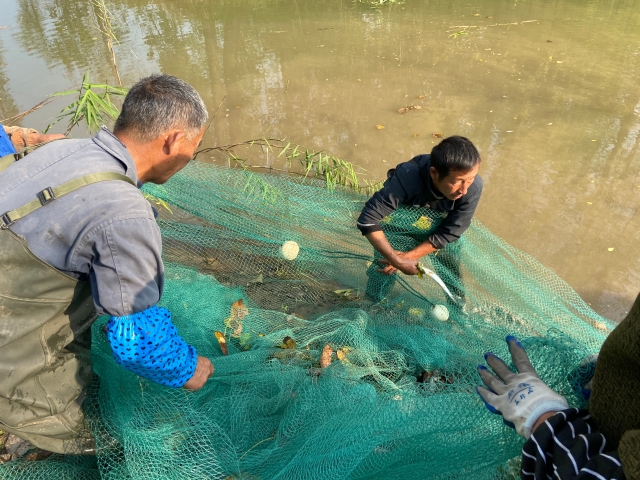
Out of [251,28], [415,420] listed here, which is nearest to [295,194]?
[415,420]

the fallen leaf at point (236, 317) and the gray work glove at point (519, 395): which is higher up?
the gray work glove at point (519, 395)

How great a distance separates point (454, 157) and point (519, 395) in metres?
1.44

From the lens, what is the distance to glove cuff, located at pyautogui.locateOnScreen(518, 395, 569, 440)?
111 cm

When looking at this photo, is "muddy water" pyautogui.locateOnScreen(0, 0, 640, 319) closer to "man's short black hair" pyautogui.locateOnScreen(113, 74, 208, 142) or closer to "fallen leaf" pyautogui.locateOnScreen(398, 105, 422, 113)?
"fallen leaf" pyautogui.locateOnScreen(398, 105, 422, 113)

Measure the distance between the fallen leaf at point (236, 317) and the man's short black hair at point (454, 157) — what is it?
1.34 m

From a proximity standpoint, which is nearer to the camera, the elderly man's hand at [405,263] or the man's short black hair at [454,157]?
the man's short black hair at [454,157]

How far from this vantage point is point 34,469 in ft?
5.49

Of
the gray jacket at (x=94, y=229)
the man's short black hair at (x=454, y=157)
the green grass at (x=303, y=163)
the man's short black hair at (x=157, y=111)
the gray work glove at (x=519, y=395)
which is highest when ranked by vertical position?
the man's short black hair at (x=157, y=111)

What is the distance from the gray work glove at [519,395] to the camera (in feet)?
3.69

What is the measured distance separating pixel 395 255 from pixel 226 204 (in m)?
1.23

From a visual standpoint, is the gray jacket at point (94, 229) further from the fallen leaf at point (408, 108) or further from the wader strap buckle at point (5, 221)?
the fallen leaf at point (408, 108)

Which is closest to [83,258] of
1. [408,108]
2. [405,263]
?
[405,263]

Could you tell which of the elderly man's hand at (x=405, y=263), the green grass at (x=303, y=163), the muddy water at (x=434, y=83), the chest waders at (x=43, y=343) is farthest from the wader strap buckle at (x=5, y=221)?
the muddy water at (x=434, y=83)

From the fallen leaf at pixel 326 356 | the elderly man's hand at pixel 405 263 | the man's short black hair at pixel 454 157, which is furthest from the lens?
the elderly man's hand at pixel 405 263
